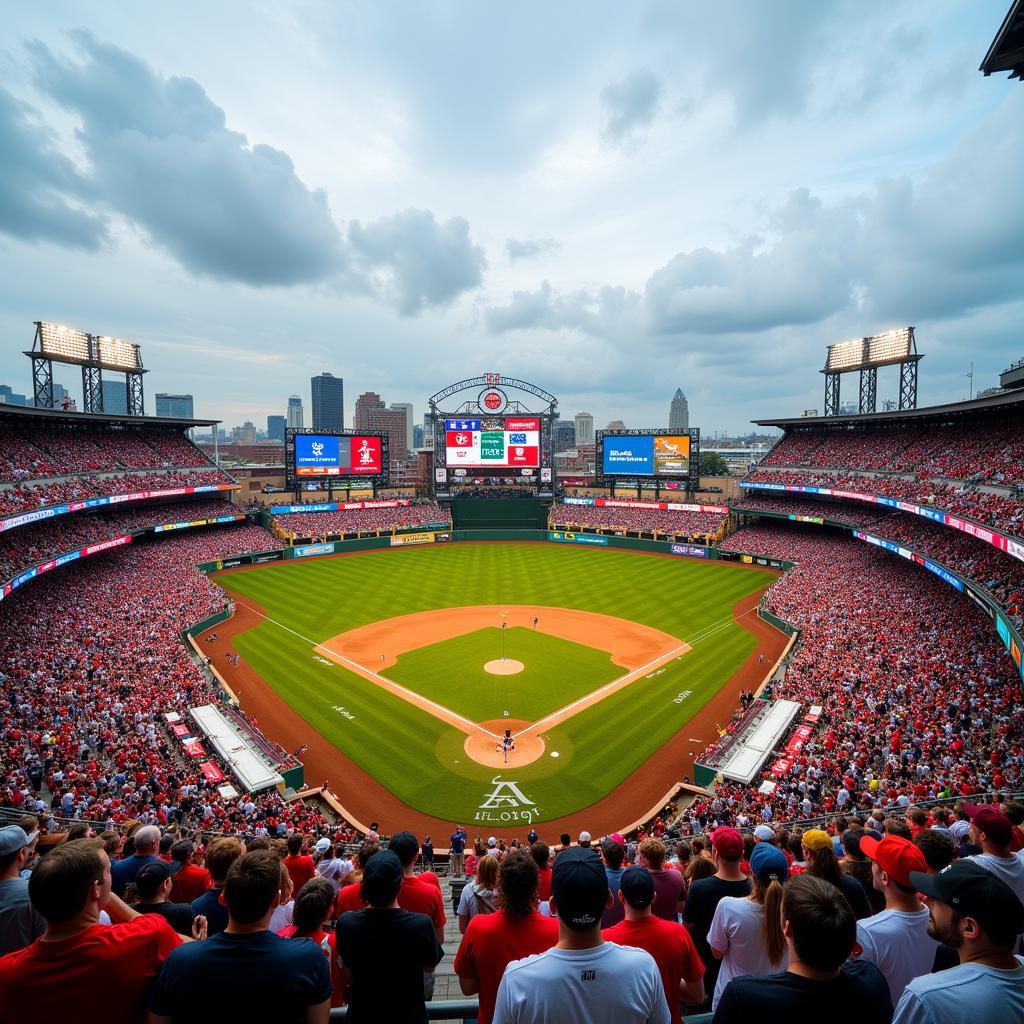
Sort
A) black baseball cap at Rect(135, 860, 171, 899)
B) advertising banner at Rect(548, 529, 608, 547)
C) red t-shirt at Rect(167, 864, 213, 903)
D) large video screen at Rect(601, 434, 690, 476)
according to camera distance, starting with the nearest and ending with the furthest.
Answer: black baseball cap at Rect(135, 860, 171, 899) → red t-shirt at Rect(167, 864, 213, 903) → advertising banner at Rect(548, 529, 608, 547) → large video screen at Rect(601, 434, 690, 476)

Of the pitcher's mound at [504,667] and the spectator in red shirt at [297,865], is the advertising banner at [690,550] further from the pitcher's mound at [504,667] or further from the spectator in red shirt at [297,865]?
the spectator in red shirt at [297,865]

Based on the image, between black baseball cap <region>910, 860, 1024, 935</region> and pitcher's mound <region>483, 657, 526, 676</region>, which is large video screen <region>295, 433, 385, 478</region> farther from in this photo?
black baseball cap <region>910, 860, 1024, 935</region>

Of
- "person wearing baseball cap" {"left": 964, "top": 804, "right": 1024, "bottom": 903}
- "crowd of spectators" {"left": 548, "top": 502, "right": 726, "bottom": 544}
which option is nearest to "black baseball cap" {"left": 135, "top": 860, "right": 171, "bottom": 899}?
"person wearing baseball cap" {"left": 964, "top": 804, "right": 1024, "bottom": 903}

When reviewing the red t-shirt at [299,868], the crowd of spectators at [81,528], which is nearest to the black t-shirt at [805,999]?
the red t-shirt at [299,868]

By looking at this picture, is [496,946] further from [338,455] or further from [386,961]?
[338,455]

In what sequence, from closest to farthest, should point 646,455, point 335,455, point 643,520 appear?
point 643,520 < point 646,455 < point 335,455

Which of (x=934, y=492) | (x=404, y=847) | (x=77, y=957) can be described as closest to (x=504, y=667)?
(x=404, y=847)

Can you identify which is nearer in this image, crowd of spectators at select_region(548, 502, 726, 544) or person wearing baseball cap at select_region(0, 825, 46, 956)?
person wearing baseball cap at select_region(0, 825, 46, 956)
